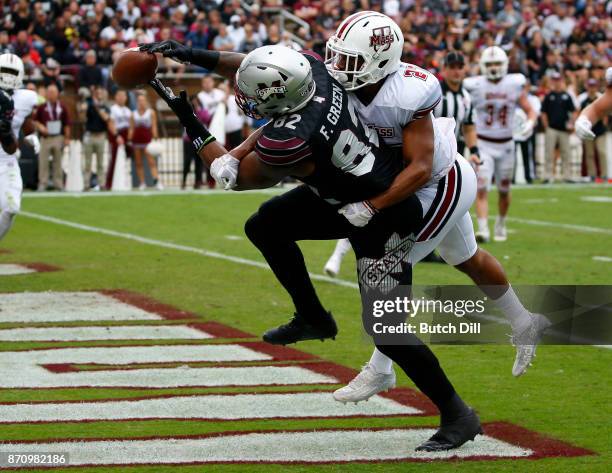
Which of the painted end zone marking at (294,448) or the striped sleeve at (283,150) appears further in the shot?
the painted end zone marking at (294,448)

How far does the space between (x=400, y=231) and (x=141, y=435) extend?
1.38m

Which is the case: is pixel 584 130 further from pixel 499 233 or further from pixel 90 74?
pixel 90 74

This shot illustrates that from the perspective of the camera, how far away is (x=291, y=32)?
83.8 feet

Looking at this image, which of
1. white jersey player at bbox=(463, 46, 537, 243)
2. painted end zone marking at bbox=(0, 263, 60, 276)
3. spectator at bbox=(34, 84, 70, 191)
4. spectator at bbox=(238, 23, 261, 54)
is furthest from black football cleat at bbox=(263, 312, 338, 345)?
spectator at bbox=(238, 23, 261, 54)

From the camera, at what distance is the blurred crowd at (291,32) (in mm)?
20828

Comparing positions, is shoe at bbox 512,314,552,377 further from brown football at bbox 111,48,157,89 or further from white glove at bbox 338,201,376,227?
brown football at bbox 111,48,157,89

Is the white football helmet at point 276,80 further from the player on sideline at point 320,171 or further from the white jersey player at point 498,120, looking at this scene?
the white jersey player at point 498,120

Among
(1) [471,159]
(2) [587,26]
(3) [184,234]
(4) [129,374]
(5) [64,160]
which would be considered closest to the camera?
(4) [129,374]

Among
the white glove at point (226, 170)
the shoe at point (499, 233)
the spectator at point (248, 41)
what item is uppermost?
the white glove at point (226, 170)

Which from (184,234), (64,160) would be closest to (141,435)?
(184,234)

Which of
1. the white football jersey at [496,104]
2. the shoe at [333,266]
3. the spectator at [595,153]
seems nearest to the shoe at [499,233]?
the white football jersey at [496,104]

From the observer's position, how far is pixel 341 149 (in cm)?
475

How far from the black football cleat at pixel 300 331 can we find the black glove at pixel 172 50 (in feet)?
4.13

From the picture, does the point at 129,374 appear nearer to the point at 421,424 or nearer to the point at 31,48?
the point at 421,424
